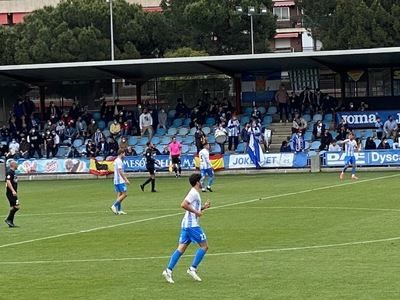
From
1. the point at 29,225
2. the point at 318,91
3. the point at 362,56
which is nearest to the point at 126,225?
the point at 29,225

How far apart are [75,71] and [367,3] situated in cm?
3757

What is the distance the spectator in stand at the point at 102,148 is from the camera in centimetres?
5600

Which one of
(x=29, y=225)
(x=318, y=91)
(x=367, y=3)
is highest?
(x=367, y=3)

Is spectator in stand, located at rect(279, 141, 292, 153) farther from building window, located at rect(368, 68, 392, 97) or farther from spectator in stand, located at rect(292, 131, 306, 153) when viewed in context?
building window, located at rect(368, 68, 392, 97)

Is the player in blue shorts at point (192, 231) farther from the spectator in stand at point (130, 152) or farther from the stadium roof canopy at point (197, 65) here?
the stadium roof canopy at point (197, 65)

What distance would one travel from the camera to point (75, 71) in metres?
60.7

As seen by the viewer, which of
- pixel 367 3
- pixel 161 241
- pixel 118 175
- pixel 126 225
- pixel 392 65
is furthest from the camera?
pixel 367 3

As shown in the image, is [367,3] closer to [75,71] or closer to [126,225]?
[75,71]

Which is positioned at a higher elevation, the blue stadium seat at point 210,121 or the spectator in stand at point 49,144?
the blue stadium seat at point 210,121

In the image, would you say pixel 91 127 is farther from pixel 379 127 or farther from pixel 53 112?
pixel 379 127

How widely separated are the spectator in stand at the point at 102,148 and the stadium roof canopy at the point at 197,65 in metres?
4.41

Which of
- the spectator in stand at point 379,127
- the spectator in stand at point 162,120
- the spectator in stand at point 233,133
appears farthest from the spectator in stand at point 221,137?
the spectator in stand at point 379,127

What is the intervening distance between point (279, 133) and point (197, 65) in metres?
5.86

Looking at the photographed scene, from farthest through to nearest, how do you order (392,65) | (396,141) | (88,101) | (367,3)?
(367,3) → (88,101) → (392,65) → (396,141)
